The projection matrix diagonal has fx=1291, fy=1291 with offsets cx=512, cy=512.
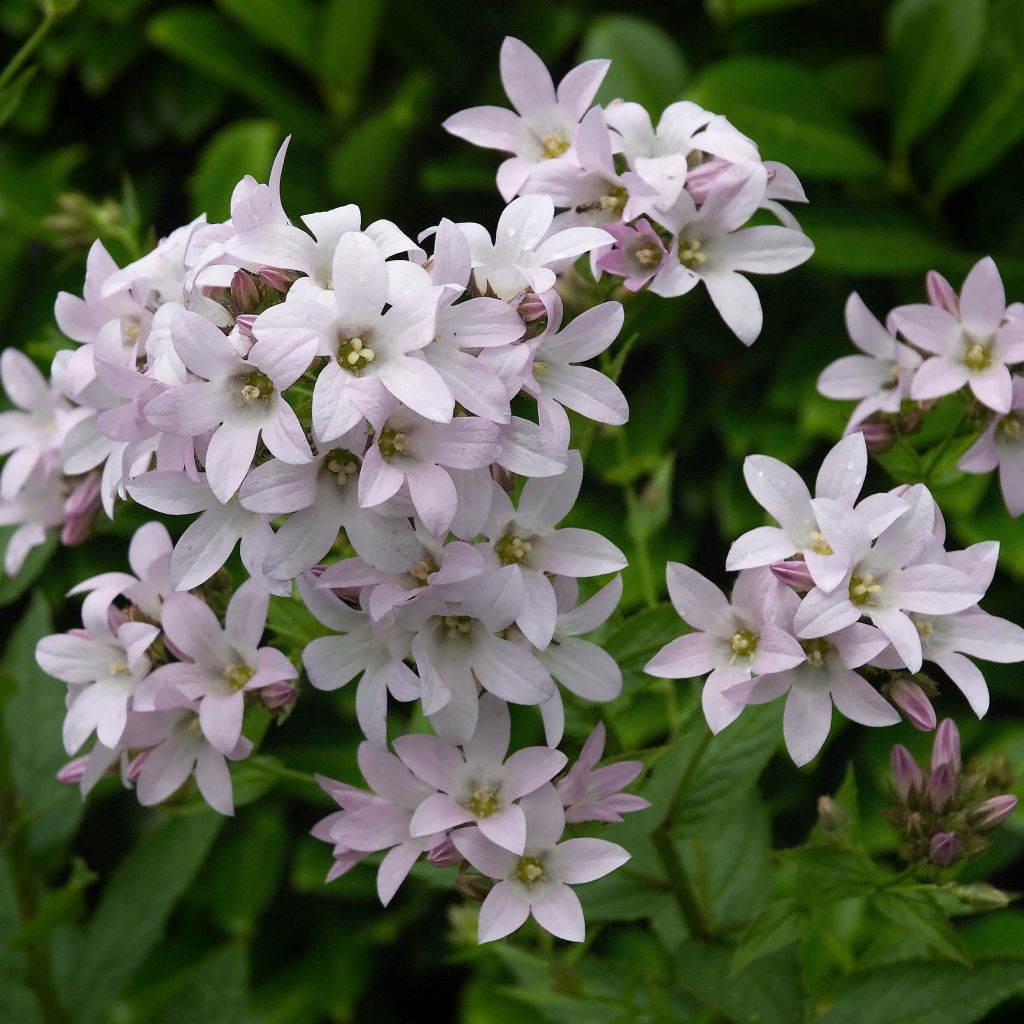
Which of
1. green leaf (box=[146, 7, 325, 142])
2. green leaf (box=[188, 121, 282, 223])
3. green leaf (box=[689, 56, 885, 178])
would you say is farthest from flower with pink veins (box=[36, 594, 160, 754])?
green leaf (box=[146, 7, 325, 142])

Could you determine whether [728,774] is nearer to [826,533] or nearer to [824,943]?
[826,533]

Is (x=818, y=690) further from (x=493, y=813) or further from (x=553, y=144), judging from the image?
(x=553, y=144)

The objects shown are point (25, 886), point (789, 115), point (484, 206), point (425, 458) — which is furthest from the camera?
point (484, 206)

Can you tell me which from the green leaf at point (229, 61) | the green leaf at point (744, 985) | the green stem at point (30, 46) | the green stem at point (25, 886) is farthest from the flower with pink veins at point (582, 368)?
the green leaf at point (229, 61)

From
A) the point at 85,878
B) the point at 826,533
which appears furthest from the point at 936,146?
the point at 85,878

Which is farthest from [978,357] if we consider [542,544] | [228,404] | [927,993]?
[228,404]

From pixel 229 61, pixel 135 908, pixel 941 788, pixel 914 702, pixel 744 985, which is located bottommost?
pixel 135 908
